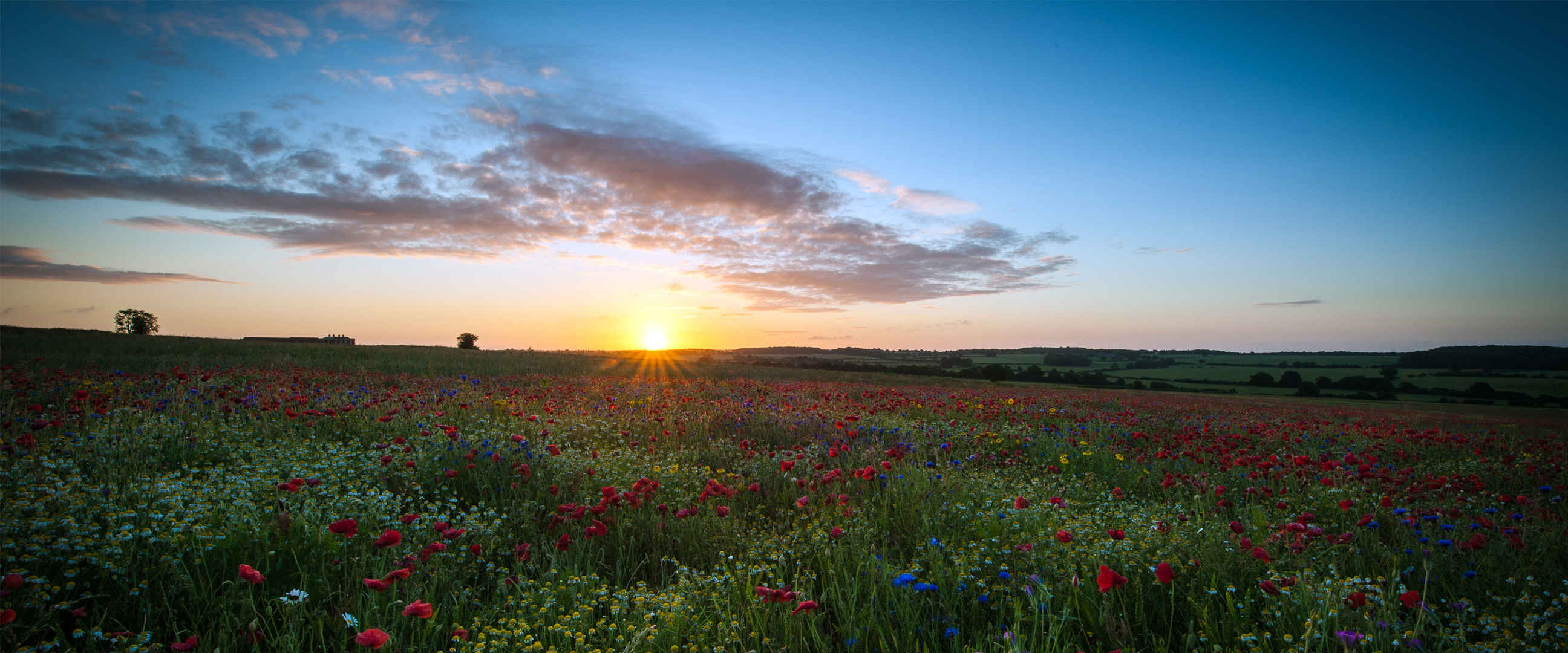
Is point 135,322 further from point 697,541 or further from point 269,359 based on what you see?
point 697,541

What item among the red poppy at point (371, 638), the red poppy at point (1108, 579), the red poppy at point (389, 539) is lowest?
the red poppy at point (371, 638)

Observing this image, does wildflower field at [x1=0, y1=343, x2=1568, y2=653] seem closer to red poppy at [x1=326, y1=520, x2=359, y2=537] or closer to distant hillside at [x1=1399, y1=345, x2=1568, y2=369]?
red poppy at [x1=326, y1=520, x2=359, y2=537]

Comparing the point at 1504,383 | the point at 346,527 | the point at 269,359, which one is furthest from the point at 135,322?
the point at 1504,383

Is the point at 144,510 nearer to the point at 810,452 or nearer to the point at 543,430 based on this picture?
the point at 543,430

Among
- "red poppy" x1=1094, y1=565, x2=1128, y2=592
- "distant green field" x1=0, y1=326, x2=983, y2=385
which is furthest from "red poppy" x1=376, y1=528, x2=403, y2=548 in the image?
"distant green field" x1=0, y1=326, x2=983, y2=385

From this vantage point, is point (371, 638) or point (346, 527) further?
point (346, 527)

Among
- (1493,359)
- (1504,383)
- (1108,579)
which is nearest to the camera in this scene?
(1108,579)

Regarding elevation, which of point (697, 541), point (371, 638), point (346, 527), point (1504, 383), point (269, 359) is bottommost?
point (1504, 383)

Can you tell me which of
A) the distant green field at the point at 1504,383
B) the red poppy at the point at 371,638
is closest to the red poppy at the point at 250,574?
the red poppy at the point at 371,638

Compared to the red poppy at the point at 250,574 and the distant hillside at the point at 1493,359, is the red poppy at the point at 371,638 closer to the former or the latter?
the red poppy at the point at 250,574

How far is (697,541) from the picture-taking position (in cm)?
404

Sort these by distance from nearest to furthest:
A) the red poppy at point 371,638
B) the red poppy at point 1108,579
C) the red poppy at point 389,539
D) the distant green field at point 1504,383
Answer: the red poppy at point 371,638 < the red poppy at point 1108,579 < the red poppy at point 389,539 < the distant green field at point 1504,383

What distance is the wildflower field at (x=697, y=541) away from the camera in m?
2.76

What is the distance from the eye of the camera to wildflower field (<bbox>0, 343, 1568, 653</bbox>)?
109 inches
